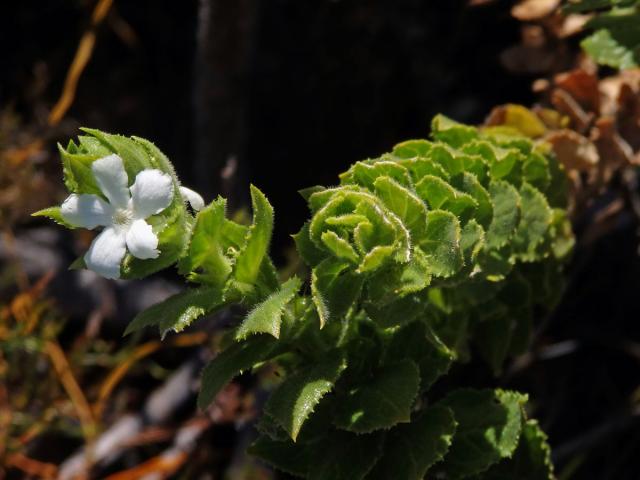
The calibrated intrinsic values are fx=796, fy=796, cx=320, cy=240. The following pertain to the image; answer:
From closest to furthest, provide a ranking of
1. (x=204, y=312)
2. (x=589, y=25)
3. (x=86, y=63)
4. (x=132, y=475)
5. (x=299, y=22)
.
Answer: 1. (x=204, y=312)
2. (x=589, y=25)
3. (x=132, y=475)
4. (x=299, y=22)
5. (x=86, y=63)

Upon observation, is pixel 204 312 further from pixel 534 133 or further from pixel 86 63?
pixel 86 63

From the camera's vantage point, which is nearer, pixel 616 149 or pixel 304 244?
pixel 304 244

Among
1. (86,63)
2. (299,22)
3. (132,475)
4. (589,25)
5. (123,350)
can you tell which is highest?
(589,25)

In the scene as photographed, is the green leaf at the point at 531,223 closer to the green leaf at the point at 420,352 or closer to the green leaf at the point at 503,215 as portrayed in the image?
the green leaf at the point at 503,215

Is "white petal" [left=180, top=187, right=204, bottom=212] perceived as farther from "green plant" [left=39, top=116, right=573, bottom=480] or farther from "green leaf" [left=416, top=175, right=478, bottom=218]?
"green leaf" [left=416, top=175, right=478, bottom=218]

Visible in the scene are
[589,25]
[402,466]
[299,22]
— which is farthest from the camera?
[299,22]

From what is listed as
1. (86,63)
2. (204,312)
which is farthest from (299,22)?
(204,312)

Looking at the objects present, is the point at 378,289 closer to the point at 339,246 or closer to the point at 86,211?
the point at 339,246
